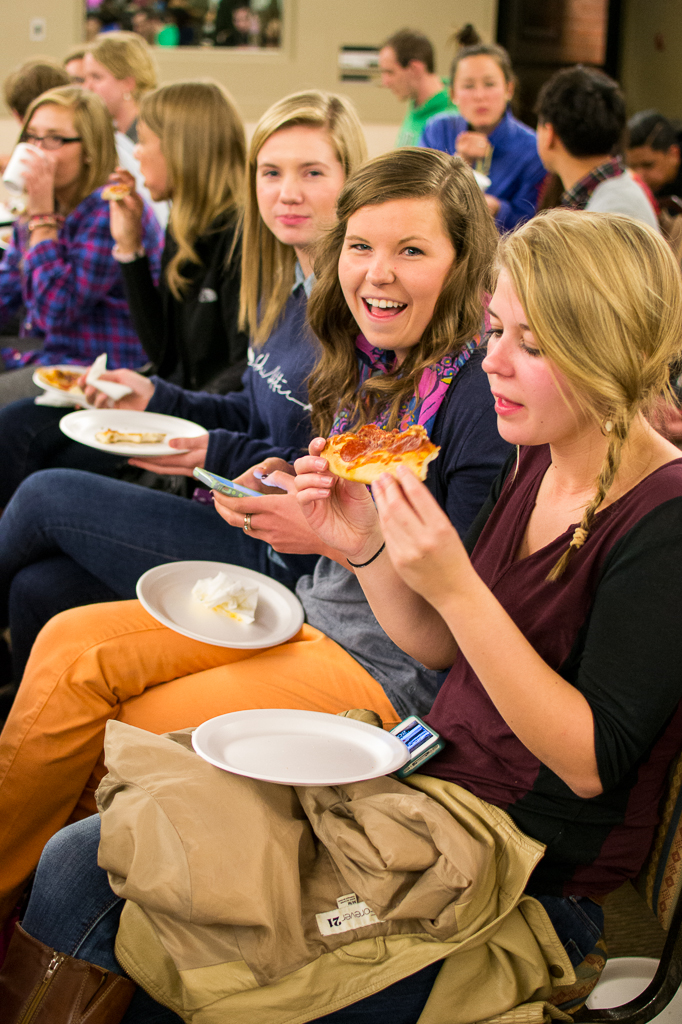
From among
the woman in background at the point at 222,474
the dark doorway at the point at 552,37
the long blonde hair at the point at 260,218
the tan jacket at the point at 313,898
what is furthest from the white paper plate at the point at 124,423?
the dark doorway at the point at 552,37

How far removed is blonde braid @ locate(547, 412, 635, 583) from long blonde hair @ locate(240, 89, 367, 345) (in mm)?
1287

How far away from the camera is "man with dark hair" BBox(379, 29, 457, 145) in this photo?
5305mm

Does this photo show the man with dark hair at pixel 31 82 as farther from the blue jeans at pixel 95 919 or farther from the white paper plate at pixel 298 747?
the blue jeans at pixel 95 919

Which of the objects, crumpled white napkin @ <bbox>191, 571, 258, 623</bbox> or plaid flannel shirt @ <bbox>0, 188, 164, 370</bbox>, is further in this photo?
plaid flannel shirt @ <bbox>0, 188, 164, 370</bbox>

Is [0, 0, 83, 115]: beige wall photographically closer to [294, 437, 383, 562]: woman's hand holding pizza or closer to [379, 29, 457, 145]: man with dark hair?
[379, 29, 457, 145]: man with dark hair

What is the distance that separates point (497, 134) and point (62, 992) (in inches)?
172

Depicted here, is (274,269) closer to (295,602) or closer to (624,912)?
(295,602)

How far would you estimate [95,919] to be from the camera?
1.16 m

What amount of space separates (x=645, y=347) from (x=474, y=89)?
3.95 metres

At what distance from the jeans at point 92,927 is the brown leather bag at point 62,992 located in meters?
0.02

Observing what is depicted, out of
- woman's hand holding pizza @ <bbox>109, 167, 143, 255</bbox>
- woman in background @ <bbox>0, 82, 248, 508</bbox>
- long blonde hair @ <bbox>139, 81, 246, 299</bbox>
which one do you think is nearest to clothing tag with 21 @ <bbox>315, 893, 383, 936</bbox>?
woman in background @ <bbox>0, 82, 248, 508</bbox>

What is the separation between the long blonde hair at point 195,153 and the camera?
2.75 meters

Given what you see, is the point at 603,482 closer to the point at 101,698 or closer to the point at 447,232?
the point at 447,232

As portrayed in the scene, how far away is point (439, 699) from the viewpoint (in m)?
1.29
